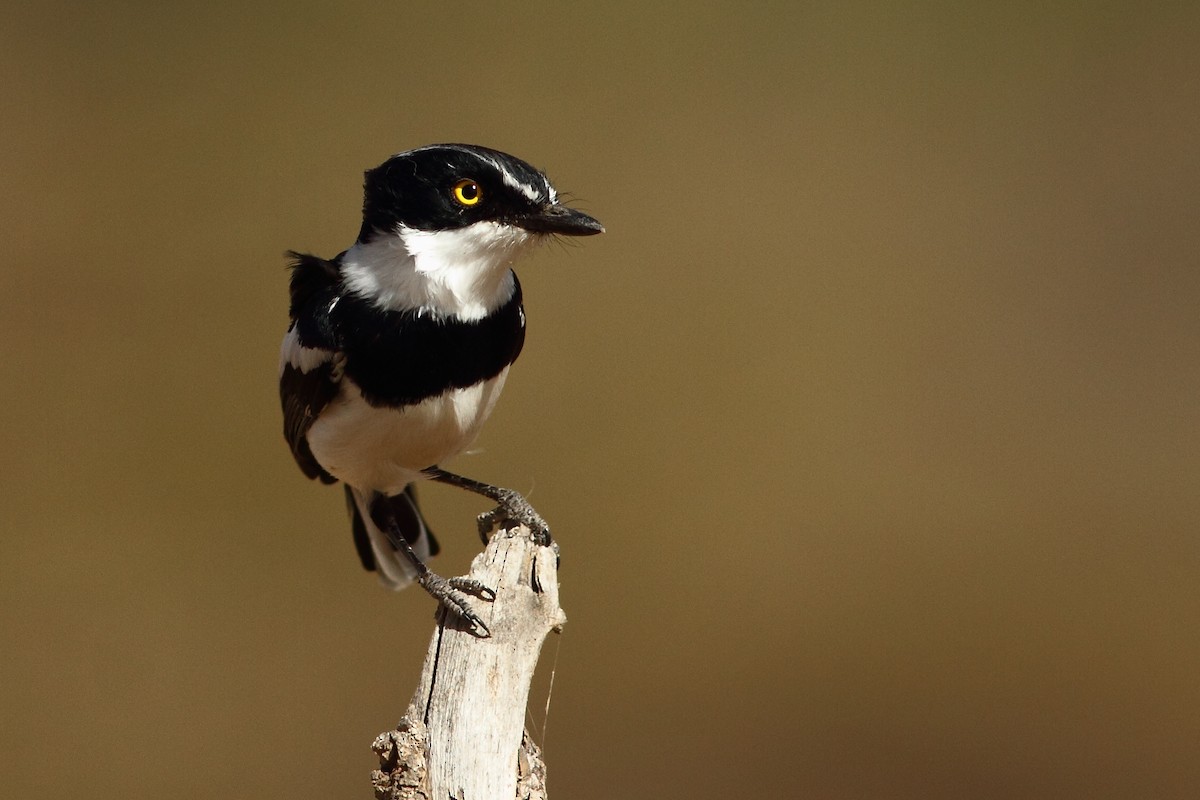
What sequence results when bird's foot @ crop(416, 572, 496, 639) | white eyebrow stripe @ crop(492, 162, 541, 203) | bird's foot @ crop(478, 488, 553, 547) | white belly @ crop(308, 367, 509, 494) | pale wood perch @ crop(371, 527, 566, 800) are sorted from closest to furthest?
pale wood perch @ crop(371, 527, 566, 800) < bird's foot @ crop(416, 572, 496, 639) < white eyebrow stripe @ crop(492, 162, 541, 203) < white belly @ crop(308, 367, 509, 494) < bird's foot @ crop(478, 488, 553, 547)

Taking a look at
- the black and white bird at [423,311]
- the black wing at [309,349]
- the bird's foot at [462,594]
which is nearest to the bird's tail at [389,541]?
the black wing at [309,349]

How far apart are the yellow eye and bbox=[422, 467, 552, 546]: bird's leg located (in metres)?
0.99

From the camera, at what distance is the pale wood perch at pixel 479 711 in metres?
2.72

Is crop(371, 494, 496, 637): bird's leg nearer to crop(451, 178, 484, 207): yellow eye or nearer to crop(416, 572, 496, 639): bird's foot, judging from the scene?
crop(416, 572, 496, 639): bird's foot

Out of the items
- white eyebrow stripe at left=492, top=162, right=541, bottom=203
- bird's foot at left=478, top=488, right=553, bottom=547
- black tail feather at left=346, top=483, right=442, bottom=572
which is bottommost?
bird's foot at left=478, top=488, right=553, bottom=547

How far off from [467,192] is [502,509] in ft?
3.64

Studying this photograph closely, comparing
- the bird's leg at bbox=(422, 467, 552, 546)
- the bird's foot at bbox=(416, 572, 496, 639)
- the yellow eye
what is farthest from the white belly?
the yellow eye

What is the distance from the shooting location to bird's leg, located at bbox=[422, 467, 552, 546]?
3.68 meters

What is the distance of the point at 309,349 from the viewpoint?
352 centimetres

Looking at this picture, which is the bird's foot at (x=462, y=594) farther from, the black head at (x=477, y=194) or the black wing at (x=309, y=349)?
the black head at (x=477, y=194)

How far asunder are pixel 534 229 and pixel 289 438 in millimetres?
1278

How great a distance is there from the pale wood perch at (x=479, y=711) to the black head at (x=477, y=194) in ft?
3.07

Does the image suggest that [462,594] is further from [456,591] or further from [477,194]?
[477,194]

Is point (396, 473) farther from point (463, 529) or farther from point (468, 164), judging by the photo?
point (463, 529)
